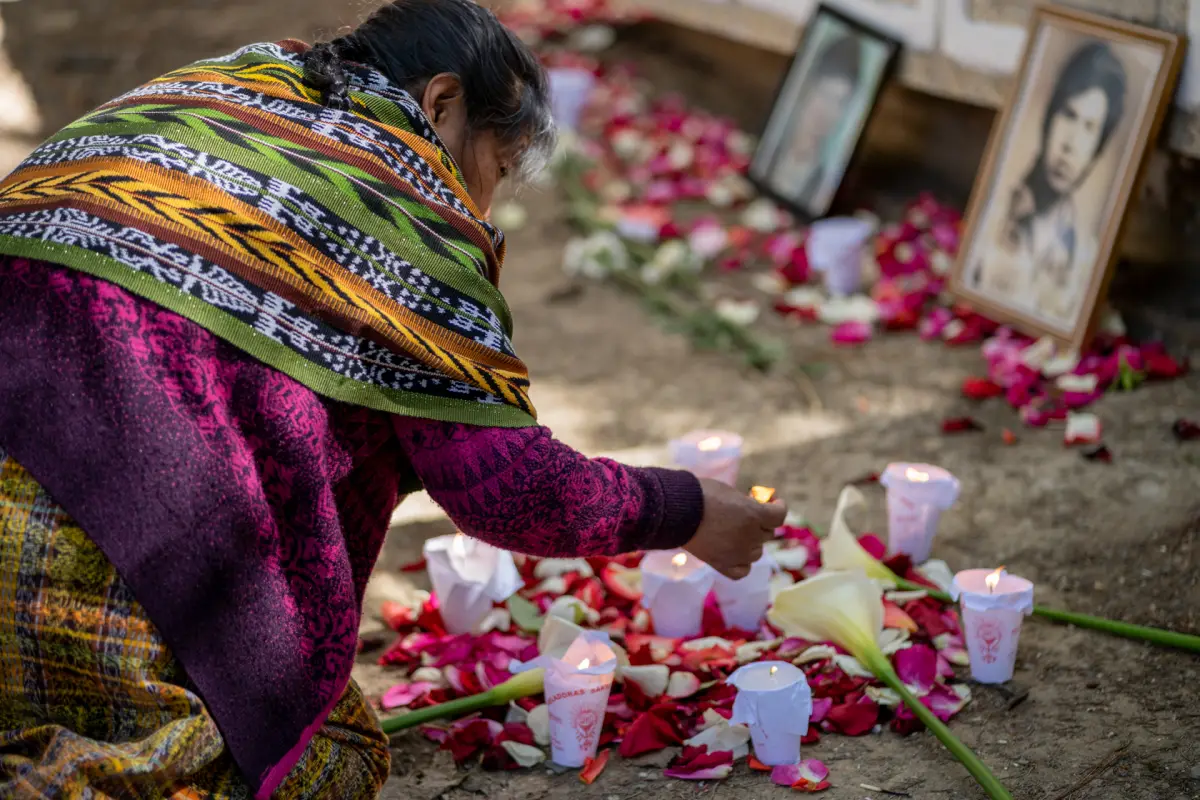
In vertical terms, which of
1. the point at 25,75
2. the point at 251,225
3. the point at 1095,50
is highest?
the point at 1095,50

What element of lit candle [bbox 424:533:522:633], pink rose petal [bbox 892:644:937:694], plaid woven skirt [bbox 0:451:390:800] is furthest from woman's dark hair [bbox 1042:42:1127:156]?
plaid woven skirt [bbox 0:451:390:800]

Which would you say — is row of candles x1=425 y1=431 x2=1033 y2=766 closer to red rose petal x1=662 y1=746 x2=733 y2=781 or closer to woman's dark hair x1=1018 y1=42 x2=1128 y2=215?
red rose petal x1=662 y1=746 x2=733 y2=781

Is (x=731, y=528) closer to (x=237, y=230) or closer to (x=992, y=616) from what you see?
(x=992, y=616)

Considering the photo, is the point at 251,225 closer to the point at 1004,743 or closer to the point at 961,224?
the point at 1004,743

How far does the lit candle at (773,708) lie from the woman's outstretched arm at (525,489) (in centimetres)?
32

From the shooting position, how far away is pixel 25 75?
18.6ft

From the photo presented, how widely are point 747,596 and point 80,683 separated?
1.14m

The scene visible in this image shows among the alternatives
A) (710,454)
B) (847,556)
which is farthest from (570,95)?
(847,556)

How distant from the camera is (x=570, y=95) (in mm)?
5469

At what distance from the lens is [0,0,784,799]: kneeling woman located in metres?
1.41

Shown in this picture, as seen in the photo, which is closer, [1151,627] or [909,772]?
[909,772]

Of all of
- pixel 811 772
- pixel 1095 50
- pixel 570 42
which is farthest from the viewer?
pixel 570 42

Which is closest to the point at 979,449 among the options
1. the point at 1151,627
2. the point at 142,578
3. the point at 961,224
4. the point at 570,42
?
the point at 1151,627

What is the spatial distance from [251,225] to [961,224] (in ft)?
9.99
